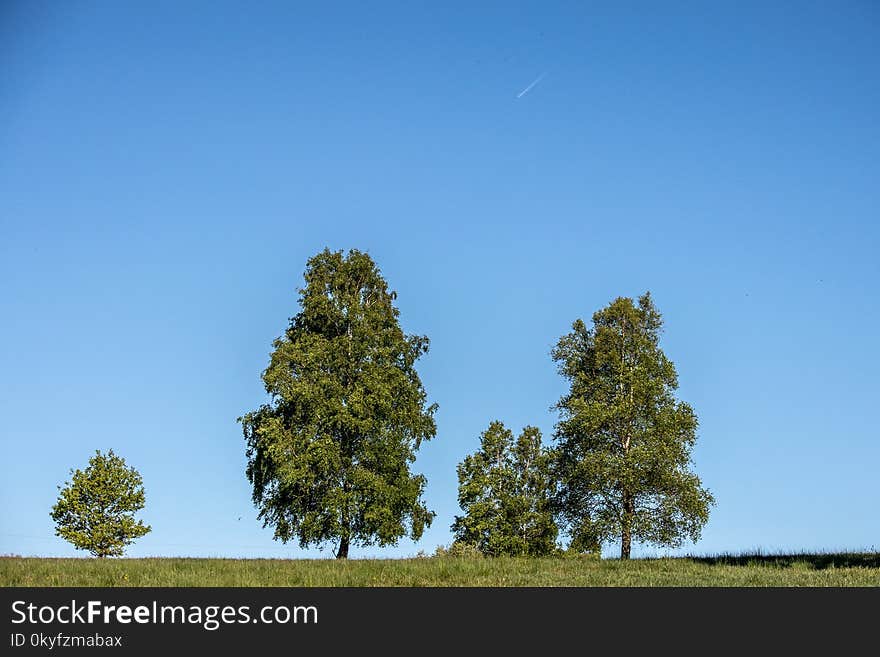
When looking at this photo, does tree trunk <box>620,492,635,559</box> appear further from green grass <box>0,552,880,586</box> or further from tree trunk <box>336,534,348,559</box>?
tree trunk <box>336,534,348,559</box>

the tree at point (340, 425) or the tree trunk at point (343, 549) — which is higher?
the tree at point (340, 425)

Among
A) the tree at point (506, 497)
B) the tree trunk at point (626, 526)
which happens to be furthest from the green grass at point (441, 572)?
the tree at point (506, 497)

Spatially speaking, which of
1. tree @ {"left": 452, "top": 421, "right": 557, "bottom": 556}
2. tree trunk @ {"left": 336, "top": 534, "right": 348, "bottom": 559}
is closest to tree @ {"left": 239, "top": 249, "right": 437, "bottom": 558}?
tree trunk @ {"left": 336, "top": 534, "right": 348, "bottom": 559}

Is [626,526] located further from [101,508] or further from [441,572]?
[101,508]

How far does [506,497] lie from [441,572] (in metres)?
20.2

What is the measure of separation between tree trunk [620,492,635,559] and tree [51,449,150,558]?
27639 mm

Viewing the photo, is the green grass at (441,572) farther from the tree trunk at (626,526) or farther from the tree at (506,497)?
the tree at (506,497)

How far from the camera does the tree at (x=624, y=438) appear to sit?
39625mm

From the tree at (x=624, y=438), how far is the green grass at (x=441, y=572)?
7.23 meters

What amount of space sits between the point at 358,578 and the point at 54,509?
33282 mm

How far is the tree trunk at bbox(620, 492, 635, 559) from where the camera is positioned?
3959cm

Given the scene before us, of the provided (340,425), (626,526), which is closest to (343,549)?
(340,425)
